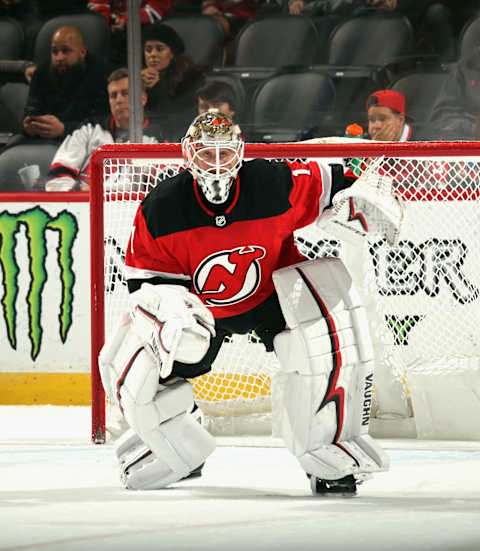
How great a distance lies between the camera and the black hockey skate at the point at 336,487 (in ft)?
6.20

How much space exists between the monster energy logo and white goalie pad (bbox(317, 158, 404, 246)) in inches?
62.9

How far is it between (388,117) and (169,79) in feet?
3.11

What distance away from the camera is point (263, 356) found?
112 inches

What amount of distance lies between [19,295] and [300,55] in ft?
5.37

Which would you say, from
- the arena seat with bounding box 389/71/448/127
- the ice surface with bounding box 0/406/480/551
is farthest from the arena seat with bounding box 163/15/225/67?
the ice surface with bounding box 0/406/480/551

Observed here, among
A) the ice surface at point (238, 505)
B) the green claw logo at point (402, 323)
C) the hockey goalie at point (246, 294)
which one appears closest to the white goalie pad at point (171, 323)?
the hockey goalie at point (246, 294)

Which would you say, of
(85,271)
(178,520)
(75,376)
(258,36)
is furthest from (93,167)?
(258,36)

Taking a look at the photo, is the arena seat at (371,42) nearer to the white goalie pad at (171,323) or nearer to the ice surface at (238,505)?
the ice surface at (238,505)

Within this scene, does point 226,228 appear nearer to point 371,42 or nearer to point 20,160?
point 20,160

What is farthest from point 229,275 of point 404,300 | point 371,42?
point 371,42

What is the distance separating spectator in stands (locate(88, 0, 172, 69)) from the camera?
3828mm

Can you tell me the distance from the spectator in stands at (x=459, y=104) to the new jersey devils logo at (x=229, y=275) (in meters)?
2.09

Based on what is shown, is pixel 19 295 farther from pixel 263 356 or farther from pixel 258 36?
pixel 258 36

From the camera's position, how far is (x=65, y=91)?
3.82 m
